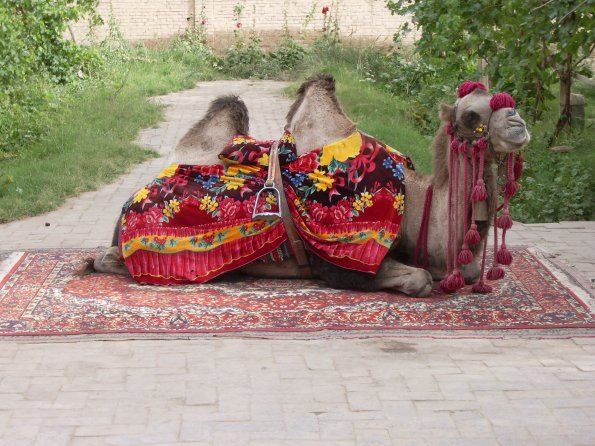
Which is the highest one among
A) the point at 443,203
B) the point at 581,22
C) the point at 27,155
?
the point at 581,22

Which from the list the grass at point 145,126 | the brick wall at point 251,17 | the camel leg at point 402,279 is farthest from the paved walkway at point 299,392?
the brick wall at point 251,17

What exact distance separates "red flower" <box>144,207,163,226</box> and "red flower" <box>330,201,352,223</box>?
3.59 ft

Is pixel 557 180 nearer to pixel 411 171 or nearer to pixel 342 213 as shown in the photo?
pixel 411 171

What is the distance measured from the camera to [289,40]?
18.9 metres

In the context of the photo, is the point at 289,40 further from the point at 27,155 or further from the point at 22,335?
the point at 22,335

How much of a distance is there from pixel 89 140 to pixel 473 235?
261 inches

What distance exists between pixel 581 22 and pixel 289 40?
39.4 ft

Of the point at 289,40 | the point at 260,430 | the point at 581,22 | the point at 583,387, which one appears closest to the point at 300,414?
the point at 260,430

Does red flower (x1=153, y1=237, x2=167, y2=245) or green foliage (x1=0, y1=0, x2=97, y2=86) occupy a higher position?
green foliage (x1=0, y1=0, x2=97, y2=86)

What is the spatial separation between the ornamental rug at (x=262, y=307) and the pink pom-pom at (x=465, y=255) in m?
0.25

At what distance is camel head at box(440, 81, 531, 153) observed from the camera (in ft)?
18.5

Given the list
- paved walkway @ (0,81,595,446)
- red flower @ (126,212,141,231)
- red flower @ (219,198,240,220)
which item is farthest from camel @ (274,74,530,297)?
red flower @ (126,212,141,231)

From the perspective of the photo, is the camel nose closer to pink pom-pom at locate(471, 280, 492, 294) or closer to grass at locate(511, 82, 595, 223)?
pink pom-pom at locate(471, 280, 492, 294)

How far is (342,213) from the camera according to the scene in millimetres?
6227
